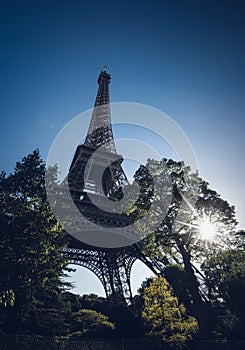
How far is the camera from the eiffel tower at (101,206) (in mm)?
34844

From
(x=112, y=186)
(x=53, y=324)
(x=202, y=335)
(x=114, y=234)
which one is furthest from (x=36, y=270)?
(x=112, y=186)

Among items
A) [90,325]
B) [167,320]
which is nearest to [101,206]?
[90,325]

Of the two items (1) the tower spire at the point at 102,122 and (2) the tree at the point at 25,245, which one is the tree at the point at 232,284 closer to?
(2) the tree at the point at 25,245

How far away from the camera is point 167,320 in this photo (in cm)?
1509

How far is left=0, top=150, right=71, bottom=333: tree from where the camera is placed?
11.3 meters

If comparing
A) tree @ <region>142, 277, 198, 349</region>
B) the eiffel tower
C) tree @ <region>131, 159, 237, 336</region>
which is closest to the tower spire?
the eiffel tower

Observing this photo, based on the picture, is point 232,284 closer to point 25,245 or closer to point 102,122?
point 25,245

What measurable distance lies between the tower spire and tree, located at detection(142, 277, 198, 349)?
34.5 meters

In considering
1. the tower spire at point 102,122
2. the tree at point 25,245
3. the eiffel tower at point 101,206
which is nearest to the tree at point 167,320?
the tree at point 25,245

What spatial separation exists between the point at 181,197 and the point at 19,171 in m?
10.7

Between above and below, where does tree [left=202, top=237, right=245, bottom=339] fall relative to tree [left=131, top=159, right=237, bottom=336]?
below

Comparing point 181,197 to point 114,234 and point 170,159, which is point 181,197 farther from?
point 114,234

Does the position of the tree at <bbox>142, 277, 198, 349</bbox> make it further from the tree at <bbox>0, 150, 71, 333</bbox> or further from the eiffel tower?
the eiffel tower

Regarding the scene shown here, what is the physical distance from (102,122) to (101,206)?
22.8 m
